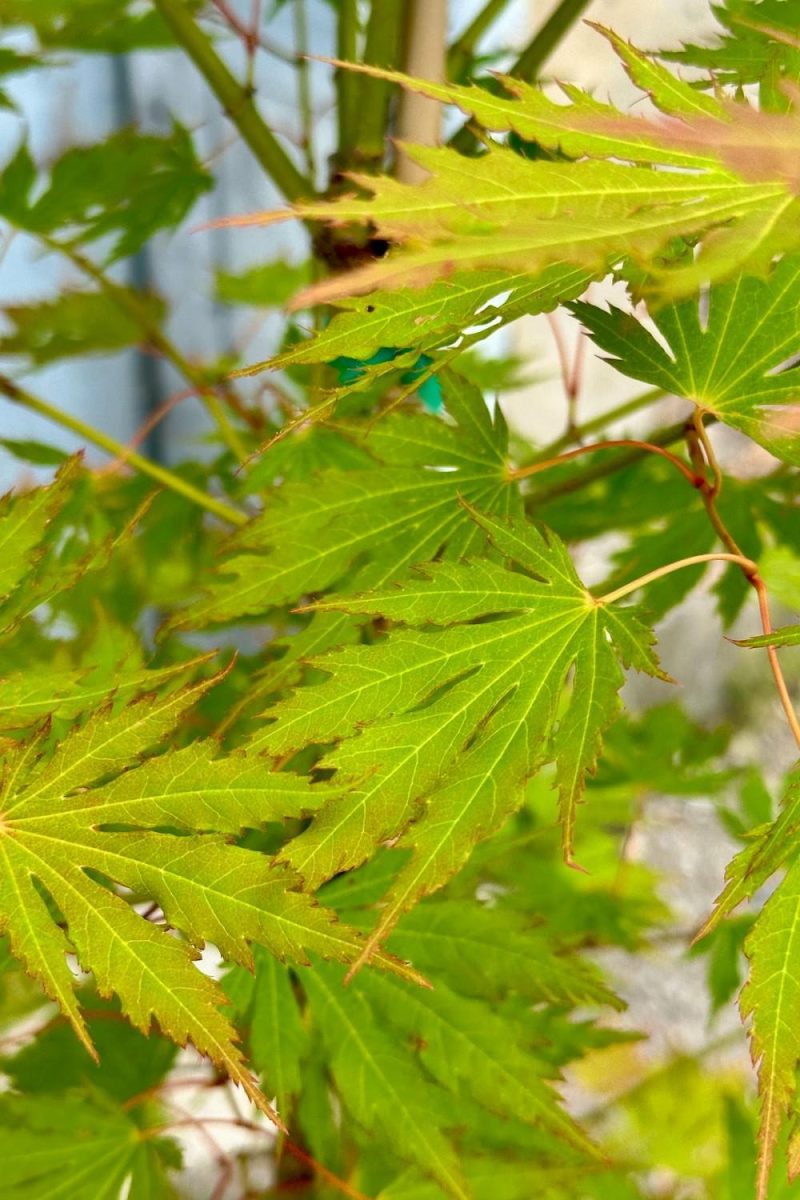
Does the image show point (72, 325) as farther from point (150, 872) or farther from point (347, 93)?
point (150, 872)

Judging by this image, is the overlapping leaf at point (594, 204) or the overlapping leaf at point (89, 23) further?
the overlapping leaf at point (89, 23)

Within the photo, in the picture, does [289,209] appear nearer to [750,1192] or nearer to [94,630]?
[94,630]

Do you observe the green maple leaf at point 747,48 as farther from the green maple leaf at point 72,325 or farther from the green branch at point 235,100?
the green maple leaf at point 72,325

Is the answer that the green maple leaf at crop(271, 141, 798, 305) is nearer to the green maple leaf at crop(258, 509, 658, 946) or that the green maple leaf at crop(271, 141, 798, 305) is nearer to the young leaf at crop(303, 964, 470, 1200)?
the green maple leaf at crop(258, 509, 658, 946)

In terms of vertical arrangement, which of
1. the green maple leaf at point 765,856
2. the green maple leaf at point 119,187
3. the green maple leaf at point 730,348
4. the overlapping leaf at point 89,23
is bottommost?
the green maple leaf at point 765,856

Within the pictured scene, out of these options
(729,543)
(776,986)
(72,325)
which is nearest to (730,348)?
(729,543)

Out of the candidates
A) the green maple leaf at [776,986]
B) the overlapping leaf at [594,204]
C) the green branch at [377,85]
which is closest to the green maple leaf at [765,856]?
the green maple leaf at [776,986]

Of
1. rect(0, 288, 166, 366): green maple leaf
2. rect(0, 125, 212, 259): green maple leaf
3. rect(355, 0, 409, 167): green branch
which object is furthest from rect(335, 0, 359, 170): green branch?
rect(0, 288, 166, 366): green maple leaf
